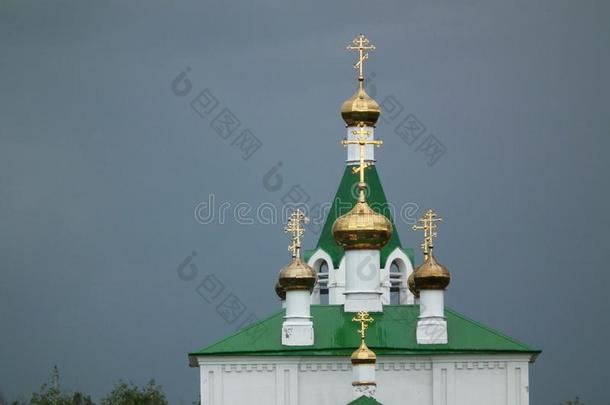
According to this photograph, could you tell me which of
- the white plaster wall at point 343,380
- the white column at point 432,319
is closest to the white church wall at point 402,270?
the white column at point 432,319

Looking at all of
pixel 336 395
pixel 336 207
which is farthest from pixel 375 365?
pixel 336 207

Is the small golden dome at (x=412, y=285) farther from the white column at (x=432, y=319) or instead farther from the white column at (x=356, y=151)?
the white column at (x=356, y=151)

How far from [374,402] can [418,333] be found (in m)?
1.92

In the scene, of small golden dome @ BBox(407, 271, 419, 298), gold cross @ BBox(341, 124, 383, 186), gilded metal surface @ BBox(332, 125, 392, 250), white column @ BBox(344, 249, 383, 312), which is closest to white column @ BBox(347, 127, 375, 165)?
gold cross @ BBox(341, 124, 383, 186)

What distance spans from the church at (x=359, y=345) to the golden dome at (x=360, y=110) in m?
1.43

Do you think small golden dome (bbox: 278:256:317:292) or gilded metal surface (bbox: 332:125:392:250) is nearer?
small golden dome (bbox: 278:256:317:292)

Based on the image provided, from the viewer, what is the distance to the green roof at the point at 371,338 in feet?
110

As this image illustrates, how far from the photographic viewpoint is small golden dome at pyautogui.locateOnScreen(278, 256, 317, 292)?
33.8 m

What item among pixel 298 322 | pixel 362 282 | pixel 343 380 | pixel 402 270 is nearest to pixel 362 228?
pixel 362 282

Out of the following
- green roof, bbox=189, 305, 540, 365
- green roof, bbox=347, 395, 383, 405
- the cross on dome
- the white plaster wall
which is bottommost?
green roof, bbox=347, 395, 383, 405

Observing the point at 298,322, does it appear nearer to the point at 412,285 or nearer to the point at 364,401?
the point at 412,285

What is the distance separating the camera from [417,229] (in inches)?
1368

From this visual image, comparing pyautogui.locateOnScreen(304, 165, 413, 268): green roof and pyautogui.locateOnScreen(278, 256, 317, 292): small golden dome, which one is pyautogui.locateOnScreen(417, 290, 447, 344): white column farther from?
pyautogui.locateOnScreen(304, 165, 413, 268): green roof

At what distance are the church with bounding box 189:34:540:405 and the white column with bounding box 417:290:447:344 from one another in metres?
0.01
